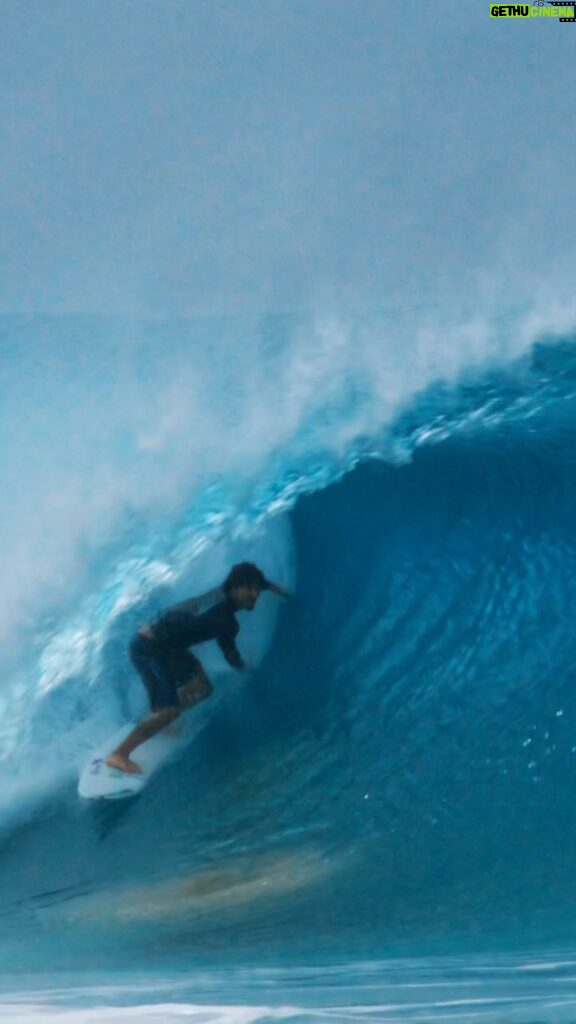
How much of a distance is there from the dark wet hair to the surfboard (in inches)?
18.9

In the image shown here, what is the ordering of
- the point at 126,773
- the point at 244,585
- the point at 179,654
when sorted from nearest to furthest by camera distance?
the point at 126,773 → the point at 179,654 → the point at 244,585

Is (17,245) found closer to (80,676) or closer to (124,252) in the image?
(124,252)

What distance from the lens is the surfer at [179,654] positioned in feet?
10.5

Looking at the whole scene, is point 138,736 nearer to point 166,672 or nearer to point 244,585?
point 166,672

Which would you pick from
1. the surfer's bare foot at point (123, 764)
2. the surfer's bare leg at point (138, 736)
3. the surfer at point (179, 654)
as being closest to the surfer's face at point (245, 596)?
the surfer at point (179, 654)

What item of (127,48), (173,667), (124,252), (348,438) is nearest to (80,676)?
(173,667)

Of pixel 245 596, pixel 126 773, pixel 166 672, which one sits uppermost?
pixel 245 596

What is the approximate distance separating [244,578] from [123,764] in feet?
2.34

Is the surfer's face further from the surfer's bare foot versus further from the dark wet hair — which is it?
the surfer's bare foot

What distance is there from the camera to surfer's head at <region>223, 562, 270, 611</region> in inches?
131

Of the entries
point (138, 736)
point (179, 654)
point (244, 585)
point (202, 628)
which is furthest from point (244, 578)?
point (138, 736)

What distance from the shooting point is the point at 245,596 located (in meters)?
3.33

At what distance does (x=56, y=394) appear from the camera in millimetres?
4363

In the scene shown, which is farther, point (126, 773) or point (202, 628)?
point (202, 628)
